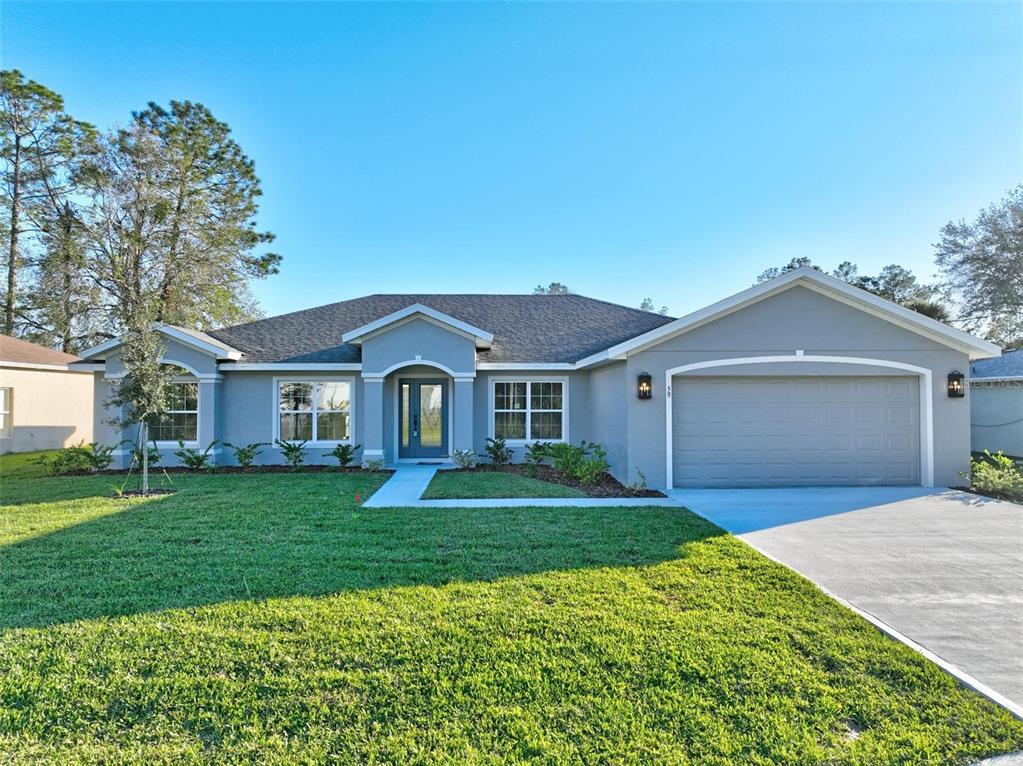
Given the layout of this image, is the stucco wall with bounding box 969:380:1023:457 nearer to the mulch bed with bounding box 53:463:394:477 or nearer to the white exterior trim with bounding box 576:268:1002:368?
the white exterior trim with bounding box 576:268:1002:368

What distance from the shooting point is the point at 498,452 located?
1402 cm

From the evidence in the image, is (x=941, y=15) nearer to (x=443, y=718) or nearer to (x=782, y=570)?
(x=782, y=570)

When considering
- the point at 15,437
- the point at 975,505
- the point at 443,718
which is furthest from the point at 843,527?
the point at 15,437

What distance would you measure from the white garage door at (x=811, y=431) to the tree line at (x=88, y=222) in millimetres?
25260

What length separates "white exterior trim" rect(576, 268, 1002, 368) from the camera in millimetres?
10484

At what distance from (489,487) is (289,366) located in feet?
22.3

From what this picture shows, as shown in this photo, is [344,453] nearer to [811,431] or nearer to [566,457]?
[566,457]

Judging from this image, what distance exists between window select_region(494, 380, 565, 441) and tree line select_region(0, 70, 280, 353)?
19.5m

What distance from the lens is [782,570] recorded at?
5.74m

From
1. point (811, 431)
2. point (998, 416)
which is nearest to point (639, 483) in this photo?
point (811, 431)

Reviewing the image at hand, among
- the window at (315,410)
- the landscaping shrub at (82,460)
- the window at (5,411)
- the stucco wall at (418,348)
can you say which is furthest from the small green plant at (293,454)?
the window at (5,411)

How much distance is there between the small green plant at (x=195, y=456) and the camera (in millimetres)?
13633

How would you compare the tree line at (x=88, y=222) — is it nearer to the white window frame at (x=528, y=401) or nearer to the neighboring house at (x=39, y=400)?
the neighboring house at (x=39, y=400)

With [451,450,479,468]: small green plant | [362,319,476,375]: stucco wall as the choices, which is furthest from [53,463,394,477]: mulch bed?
[362,319,476,375]: stucco wall
